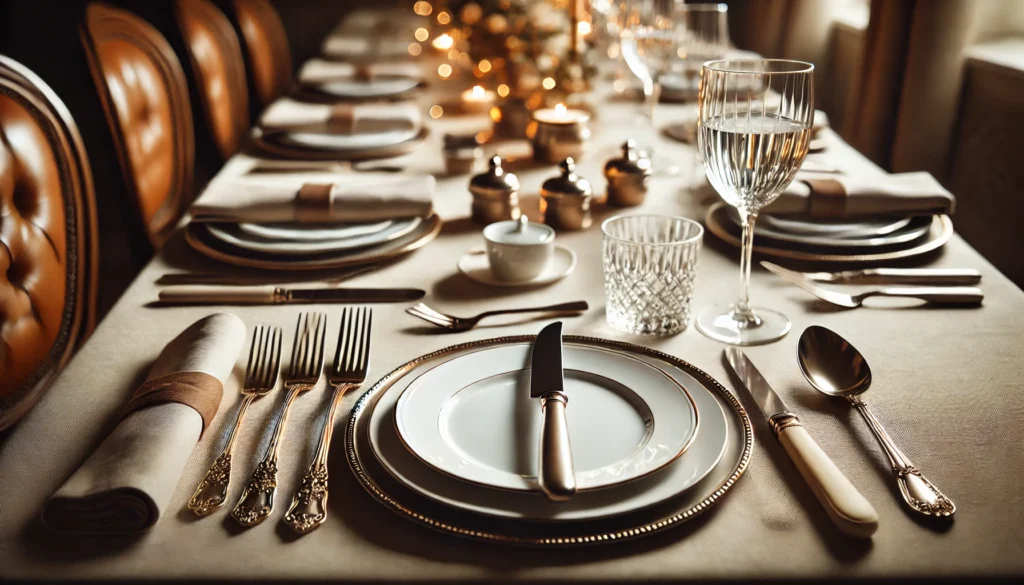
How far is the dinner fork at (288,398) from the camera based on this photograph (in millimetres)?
520

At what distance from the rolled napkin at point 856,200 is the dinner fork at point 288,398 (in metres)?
0.57

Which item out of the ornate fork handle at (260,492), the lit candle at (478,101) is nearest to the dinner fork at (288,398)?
the ornate fork handle at (260,492)

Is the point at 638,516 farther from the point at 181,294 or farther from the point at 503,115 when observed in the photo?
the point at 503,115

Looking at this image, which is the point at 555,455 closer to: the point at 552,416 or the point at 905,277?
the point at 552,416

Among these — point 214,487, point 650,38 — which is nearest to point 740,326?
point 214,487

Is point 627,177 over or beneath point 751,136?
beneath

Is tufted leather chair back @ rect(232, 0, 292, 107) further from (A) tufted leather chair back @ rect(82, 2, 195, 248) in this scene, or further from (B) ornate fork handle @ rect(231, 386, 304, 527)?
(B) ornate fork handle @ rect(231, 386, 304, 527)

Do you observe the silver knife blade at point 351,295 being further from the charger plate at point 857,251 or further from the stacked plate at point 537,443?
the charger plate at point 857,251

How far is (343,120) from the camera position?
4.99ft

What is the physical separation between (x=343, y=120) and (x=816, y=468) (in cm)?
119

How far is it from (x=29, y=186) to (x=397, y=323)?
20.7 inches

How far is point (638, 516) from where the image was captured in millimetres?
498

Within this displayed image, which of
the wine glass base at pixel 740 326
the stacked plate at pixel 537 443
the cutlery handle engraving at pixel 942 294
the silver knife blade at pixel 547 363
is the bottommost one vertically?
the wine glass base at pixel 740 326

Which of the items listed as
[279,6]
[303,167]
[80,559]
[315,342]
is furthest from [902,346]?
[279,6]
